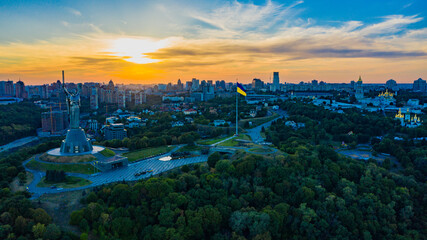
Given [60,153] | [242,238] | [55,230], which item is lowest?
[242,238]

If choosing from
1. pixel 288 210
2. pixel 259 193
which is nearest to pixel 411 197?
pixel 288 210

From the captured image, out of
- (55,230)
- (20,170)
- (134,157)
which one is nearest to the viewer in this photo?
(55,230)

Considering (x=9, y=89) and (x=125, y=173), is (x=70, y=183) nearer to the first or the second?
(x=125, y=173)

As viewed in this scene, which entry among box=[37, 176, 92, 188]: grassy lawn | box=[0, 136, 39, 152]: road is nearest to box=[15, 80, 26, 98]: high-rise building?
box=[0, 136, 39, 152]: road

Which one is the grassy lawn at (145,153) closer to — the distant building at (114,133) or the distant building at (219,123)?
the distant building at (114,133)

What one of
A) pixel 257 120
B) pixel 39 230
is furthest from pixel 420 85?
pixel 39 230

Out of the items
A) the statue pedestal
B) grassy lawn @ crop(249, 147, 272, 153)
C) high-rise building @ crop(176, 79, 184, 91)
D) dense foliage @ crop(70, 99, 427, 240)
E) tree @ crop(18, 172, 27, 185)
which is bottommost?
dense foliage @ crop(70, 99, 427, 240)

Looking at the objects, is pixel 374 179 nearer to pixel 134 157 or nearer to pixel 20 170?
pixel 134 157

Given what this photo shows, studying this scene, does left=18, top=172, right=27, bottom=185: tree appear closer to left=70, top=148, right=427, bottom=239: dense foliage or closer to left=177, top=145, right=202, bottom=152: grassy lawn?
left=70, top=148, right=427, bottom=239: dense foliage

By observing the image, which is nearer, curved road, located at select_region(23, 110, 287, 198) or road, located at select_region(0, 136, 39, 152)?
curved road, located at select_region(23, 110, 287, 198)
